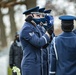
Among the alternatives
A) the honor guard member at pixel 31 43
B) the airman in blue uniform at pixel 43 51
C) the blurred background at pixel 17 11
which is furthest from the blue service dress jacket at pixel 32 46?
the blurred background at pixel 17 11

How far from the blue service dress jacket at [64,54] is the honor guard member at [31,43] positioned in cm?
107

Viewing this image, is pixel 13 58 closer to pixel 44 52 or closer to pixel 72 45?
pixel 44 52

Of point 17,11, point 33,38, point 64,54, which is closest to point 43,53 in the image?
point 33,38

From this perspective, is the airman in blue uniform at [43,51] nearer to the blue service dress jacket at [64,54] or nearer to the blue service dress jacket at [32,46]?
the blue service dress jacket at [32,46]

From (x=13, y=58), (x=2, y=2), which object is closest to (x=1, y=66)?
(x=13, y=58)

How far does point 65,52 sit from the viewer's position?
254 inches

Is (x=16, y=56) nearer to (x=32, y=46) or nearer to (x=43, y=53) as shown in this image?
(x=43, y=53)

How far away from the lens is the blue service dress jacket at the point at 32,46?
7.58m

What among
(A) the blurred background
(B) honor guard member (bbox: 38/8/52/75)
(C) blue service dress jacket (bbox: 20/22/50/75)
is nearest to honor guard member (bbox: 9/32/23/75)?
(B) honor guard member (bbox: 38/8/52/75)

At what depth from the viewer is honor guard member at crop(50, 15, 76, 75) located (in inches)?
253

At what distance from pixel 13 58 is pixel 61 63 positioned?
16.4 feet

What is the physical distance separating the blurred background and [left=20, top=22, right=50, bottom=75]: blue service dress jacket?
1028 centimetres

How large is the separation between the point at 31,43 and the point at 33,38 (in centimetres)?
8

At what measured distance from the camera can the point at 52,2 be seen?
843 inches
